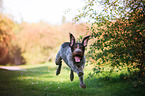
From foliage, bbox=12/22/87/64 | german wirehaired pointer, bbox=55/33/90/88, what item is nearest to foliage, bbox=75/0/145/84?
german wirehaired pointer, bbox=55/33/90/88

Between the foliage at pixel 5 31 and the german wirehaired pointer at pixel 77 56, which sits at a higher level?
the foliage at pixel 5 31

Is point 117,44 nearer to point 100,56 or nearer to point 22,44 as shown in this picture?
point 100,56

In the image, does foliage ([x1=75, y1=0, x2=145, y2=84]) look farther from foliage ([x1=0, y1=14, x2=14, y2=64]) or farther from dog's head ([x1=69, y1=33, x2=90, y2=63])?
foliage ([x1=0, y1=14, x2=14, y2=64])

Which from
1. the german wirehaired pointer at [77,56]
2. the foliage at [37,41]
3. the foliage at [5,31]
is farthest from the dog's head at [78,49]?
the foliage at [37,41]

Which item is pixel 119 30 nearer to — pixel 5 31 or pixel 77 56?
pixel 77 56

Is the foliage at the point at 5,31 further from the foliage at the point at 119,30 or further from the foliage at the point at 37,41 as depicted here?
the foliage at the point at 119,30

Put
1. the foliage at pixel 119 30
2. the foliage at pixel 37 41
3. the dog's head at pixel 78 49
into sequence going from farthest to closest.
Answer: the foliage at pixel 37 41 → the foliage at pixel 119 30 → the dog's head at pixel 78 49

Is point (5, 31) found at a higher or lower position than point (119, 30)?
higher

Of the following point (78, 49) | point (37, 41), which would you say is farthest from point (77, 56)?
point (37, 41)

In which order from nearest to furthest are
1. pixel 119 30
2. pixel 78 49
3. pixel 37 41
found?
pixel 78 49, pixel 119 30, pixel 37 41

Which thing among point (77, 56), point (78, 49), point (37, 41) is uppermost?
point (37, 41)

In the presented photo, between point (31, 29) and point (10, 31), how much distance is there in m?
7.02

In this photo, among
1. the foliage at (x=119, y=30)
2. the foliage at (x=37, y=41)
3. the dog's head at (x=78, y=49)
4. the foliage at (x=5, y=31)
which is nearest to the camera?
the dog's head at (x=78, y=49)

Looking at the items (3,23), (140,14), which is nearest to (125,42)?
(140,14)
